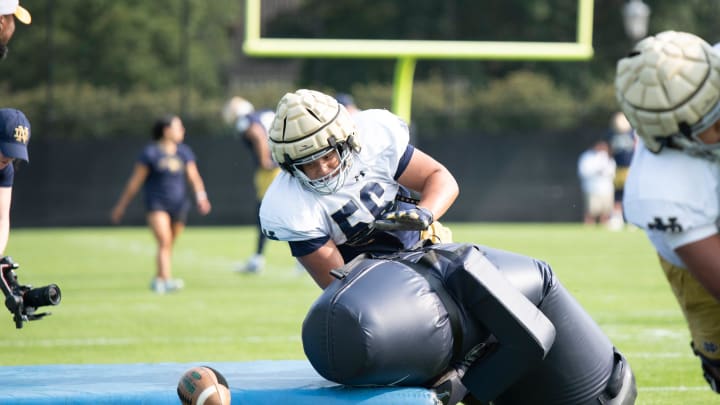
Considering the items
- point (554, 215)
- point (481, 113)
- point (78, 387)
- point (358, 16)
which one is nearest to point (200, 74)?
point (481, 113)

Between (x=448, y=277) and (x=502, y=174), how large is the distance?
59.0 feet

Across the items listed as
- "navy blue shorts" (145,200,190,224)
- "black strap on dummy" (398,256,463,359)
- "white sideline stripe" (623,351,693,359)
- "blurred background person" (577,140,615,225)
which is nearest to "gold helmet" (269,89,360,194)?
"black strap on dummy" (398,256,463,359)

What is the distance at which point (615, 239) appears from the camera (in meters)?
16.3

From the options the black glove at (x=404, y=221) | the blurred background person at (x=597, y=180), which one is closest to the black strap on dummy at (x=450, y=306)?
the black glove at (x=404, y=221)

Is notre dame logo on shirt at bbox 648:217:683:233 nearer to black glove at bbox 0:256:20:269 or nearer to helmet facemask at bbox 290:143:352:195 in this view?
helmet facemask at bbox 290:143:352:195

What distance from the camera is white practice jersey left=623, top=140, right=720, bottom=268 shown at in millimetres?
3188

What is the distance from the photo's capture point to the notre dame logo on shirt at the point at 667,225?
3.18 meters

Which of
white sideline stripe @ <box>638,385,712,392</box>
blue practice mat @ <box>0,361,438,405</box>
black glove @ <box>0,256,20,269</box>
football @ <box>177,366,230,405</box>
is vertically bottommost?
white sideline stripe @ <box>638,385,712,392</box>

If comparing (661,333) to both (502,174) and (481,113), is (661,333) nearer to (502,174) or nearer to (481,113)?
(502,174)

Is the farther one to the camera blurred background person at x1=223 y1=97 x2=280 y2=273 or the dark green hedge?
the dark green hedge

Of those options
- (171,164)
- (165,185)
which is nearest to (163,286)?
(165,185)

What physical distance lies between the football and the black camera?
1.04 m

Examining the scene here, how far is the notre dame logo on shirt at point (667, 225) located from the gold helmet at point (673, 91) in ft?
0.73

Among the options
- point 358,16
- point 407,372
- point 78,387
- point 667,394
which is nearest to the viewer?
point 407,372
